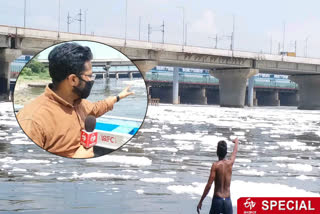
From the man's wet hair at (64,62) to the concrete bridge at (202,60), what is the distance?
61524mm

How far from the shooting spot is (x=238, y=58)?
309 ft

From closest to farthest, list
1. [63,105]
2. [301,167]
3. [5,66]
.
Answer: [63,105]
[301,167]
[5,66]

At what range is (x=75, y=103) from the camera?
3324mm

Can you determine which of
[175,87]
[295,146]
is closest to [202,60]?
[175,87]

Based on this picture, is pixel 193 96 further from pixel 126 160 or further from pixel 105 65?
pixel 105 65

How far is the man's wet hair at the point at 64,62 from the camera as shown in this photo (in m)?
3.15

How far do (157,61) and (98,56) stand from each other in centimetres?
7933

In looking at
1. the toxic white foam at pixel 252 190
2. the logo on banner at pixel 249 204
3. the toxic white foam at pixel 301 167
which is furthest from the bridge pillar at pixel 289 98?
the logo on banner at pixel 249 204

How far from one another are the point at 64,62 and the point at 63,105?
271 millimetres

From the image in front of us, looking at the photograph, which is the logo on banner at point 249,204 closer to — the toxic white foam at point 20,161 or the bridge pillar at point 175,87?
the toxic white foam at point 20,161

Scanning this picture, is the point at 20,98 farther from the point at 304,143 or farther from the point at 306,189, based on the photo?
the point at 304,143

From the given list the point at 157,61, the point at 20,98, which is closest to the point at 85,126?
the point at 20,98

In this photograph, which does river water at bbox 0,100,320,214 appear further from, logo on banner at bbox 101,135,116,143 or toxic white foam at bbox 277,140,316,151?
logo on banner at bbox 101,135,116,143

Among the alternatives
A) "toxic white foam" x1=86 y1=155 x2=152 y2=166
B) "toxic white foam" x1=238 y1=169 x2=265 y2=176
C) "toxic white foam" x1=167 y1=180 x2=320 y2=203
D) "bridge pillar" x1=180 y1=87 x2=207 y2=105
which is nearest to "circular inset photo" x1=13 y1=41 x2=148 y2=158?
"toxic white foam" x1=167 y1=180 x2=320 y2=203
